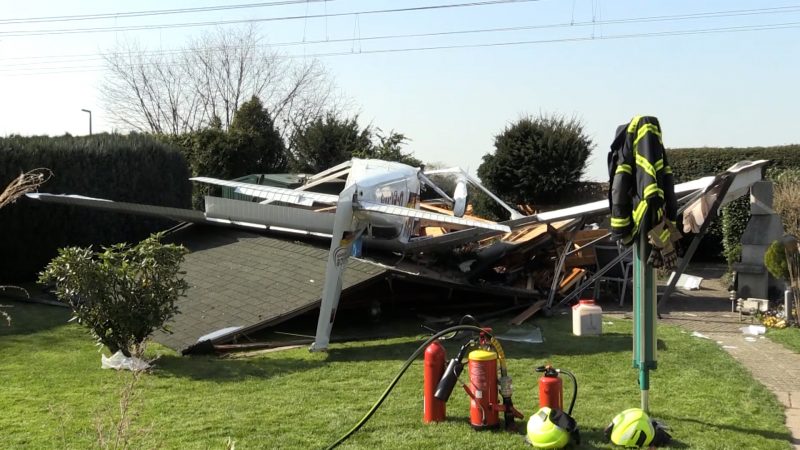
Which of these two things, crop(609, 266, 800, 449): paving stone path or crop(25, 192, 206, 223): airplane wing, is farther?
crop(25, 192, 206, 223): airplane wing

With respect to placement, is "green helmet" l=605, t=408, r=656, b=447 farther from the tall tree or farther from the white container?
the tall tree

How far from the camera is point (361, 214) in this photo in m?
8.77

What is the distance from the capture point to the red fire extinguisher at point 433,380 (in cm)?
580

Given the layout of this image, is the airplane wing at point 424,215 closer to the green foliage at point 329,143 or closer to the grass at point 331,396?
the grass at point 331,396

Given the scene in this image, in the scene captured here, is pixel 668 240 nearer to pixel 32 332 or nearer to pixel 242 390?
pixel 242 390

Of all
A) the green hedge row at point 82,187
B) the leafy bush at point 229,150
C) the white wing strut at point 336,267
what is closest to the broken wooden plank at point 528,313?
the white wing strut at point 336,267

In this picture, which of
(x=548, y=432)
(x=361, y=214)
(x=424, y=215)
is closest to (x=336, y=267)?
(x=361, y=214)

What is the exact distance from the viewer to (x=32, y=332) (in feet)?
31.7

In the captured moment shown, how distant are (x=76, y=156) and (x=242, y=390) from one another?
9650 mm

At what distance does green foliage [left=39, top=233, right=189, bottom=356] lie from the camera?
7699 millimetres

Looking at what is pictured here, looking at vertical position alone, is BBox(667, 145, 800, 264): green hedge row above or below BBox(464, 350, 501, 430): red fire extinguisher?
above

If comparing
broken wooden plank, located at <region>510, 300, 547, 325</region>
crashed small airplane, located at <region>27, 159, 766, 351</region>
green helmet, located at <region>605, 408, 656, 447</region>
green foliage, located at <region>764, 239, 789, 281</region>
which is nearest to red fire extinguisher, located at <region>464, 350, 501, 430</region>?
green helmet, located at <region>605, 408, 656, 447</region>

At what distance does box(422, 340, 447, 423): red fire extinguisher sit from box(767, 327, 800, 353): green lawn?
5.27 meters

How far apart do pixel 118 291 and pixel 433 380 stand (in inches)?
159
